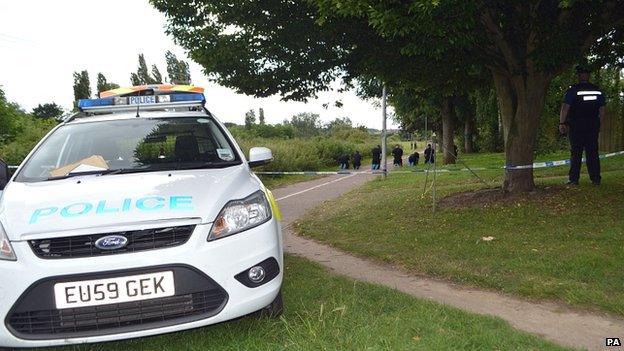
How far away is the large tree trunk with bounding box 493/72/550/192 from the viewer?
8656 millimetres

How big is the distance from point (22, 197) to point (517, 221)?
619 centimetres

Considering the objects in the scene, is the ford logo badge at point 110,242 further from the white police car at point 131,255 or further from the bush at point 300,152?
the bush at point 300,152

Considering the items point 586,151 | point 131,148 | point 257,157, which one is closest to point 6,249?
point 131,148

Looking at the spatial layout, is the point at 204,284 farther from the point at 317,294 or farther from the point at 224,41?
the point at 224,41

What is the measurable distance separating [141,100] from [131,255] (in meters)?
2.40

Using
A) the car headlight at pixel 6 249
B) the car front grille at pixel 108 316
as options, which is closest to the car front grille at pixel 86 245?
the car headlight at pixel 6 249

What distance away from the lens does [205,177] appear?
12.1 feet

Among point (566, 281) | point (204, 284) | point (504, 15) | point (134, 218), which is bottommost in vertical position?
point (566, 281)

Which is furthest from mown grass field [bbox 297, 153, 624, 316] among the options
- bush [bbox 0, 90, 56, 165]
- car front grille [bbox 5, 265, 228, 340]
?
bush [bbox 0, 90, 56, 165]

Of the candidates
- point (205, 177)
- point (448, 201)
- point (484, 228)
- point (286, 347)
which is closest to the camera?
point (286, 347)

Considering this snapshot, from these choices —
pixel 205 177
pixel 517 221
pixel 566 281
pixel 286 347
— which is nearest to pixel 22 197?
pixel 205 177

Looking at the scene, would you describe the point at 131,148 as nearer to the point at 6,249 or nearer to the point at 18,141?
the point at 6,249

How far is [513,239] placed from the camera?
20.8 feet

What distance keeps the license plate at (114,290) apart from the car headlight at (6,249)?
33cm
